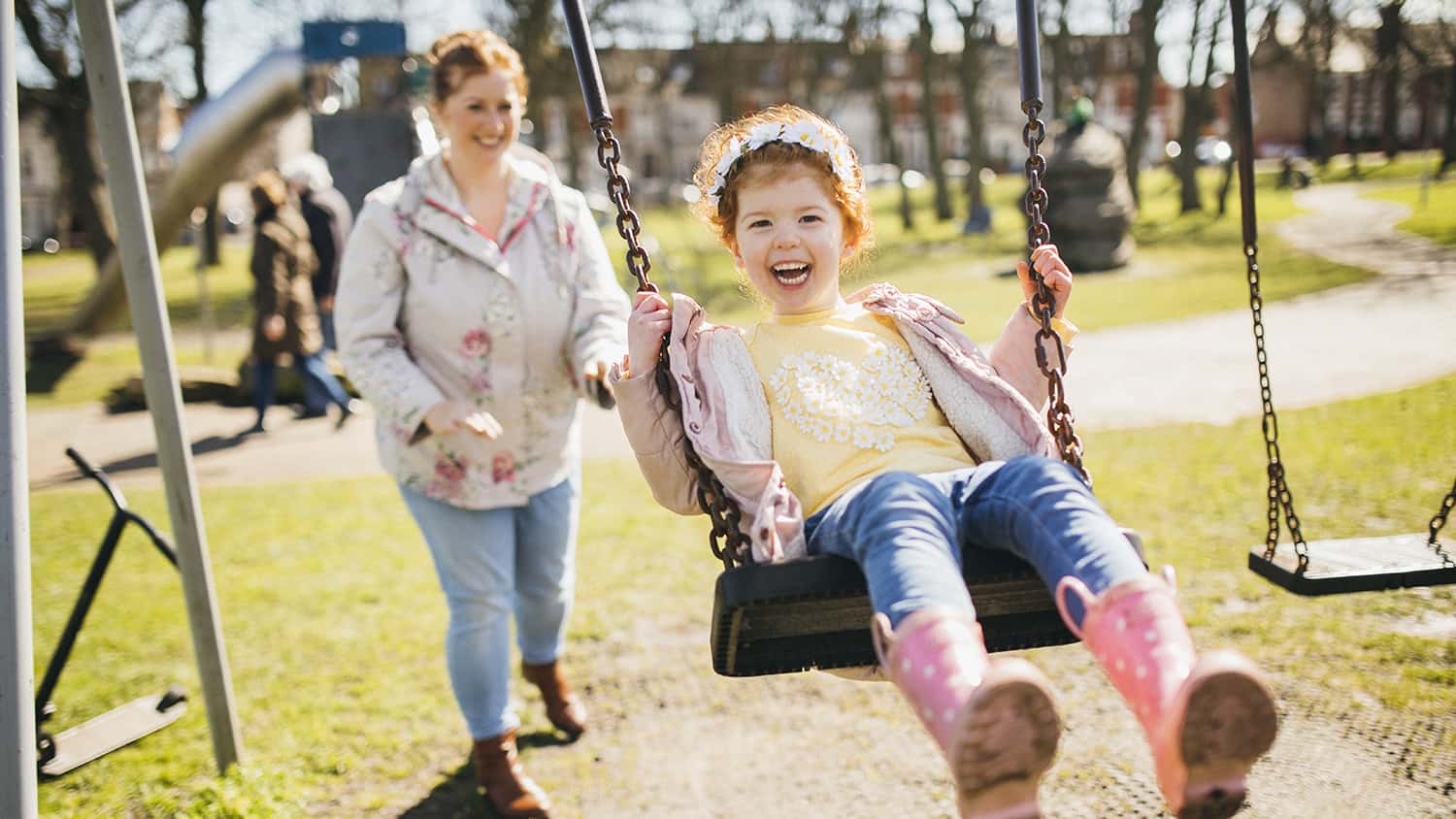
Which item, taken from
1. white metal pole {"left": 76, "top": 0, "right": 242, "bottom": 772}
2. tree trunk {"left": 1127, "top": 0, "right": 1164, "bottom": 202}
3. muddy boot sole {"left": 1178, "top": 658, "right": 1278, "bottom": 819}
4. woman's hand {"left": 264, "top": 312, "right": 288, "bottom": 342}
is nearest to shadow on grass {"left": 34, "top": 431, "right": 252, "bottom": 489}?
woman's hand {"left": 264, "top": 312, "right": 288, "bottom": 342}

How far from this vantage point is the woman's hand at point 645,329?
2.20 m

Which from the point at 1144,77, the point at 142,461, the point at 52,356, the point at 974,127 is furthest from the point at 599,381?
the point at 974,127

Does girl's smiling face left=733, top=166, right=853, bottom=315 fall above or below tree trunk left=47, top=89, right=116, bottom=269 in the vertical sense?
below

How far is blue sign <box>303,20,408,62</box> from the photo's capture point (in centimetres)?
1073

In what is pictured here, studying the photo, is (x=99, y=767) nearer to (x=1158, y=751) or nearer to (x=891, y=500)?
(x=891, y=500)

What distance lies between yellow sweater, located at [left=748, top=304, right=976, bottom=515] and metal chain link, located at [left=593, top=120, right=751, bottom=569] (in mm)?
188

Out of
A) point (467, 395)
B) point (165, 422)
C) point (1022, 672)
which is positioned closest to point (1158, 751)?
point (1022, 672)

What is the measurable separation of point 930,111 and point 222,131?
709 inches

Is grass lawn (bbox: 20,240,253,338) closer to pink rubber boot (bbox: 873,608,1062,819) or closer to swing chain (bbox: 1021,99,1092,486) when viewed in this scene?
swing chain (bbox: 1021,99,1092,486)

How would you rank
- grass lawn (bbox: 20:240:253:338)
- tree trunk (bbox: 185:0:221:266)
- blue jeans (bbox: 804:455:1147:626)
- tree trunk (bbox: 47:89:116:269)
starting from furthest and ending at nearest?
tree trunk (bbox: 185:0:221:266) < grass lawn (bbox: 20:240:253:338) < tree trunk (bbox: 47:89:116:269) < blue jeans (bbox: 804:455:1147:626)

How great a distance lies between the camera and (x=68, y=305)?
21453 mm

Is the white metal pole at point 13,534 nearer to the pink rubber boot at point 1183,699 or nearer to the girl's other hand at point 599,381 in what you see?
the girl's other hand at point 599,381

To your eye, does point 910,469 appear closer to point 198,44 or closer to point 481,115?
point 481,115

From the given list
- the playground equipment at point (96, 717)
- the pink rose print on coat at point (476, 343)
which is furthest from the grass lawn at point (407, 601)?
the pink rose print on coat at point (476, 343)
